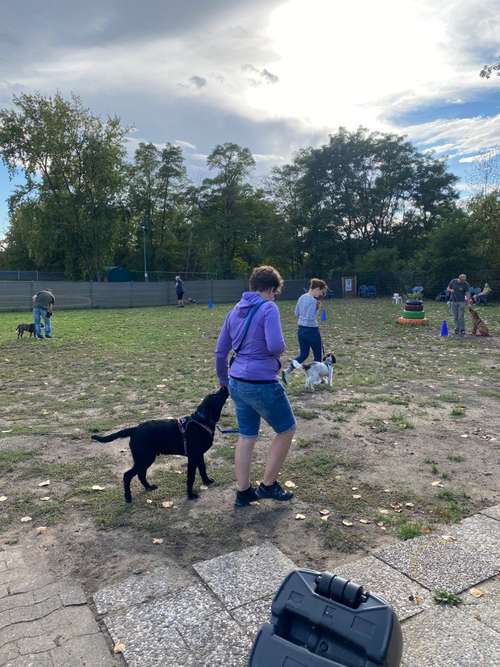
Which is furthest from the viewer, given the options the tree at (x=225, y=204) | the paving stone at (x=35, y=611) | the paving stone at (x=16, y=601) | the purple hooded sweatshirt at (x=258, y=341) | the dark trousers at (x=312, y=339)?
the tree at (x=225, y=204)

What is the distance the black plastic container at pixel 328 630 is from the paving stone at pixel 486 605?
4.50 ft

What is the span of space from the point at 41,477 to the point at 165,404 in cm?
265

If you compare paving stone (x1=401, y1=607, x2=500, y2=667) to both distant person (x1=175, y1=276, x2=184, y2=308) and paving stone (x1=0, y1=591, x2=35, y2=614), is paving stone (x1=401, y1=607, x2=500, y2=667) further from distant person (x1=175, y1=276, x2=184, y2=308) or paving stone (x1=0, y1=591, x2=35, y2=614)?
distant person (x1=175, y1=276, x2=184, y2=308)

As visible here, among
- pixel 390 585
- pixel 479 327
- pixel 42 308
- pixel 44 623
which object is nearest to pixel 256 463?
pixel 390 585

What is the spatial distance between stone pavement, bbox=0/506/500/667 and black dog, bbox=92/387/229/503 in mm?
972

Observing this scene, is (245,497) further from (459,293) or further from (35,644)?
(459,293)

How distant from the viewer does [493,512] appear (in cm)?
368

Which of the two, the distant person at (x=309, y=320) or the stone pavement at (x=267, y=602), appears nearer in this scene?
the stone pavement at (x=267, y=602)

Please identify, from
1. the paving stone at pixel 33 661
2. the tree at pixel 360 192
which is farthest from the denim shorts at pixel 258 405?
the tree at pixel 360 192

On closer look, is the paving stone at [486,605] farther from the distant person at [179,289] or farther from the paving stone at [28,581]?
the distant person at [179,289]

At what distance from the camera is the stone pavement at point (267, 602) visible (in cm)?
231

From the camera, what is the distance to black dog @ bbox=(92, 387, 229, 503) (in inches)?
153

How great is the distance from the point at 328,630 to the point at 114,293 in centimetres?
3282

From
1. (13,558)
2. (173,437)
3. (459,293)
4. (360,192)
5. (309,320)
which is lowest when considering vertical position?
(13,558)
